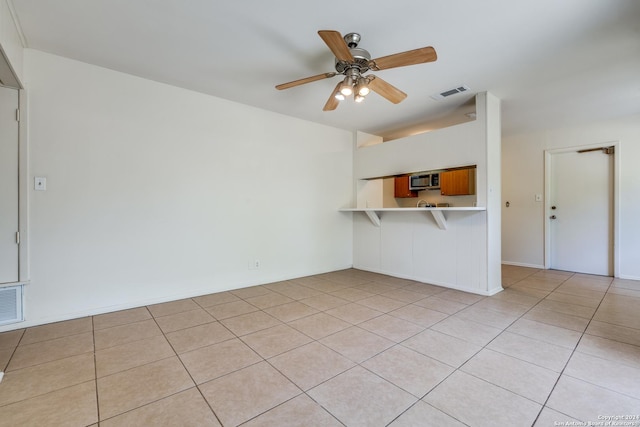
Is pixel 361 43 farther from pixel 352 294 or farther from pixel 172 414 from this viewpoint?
pixel 172 414

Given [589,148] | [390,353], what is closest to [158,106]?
[390,353]

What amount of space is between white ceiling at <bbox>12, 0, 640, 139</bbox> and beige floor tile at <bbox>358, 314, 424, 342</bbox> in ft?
8.26

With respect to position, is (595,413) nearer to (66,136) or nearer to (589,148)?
(66,136)

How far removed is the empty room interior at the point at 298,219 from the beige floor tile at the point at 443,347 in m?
0.03

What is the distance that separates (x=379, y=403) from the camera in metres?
1.58

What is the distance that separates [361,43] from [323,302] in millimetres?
2680

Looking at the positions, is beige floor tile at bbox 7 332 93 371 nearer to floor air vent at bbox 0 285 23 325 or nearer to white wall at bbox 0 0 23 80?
floor air vent at bbox 0 285 23 325

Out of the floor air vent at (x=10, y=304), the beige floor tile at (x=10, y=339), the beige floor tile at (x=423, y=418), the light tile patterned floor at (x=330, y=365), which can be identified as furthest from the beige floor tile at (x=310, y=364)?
the floor air vent at (x=10, y=304)

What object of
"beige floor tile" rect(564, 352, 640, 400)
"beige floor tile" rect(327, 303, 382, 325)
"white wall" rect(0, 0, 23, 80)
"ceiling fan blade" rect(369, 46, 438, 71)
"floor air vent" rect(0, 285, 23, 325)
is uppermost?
"white wall" rect(0, 0, 23, 80)

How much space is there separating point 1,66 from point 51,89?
1.79ft

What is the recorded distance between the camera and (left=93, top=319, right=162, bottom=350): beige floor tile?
7.52 ft

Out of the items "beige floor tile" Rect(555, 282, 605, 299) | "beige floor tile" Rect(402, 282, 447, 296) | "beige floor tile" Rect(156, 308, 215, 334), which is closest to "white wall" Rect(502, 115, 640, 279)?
"beige floor tile" Rect(555, 282, 605, 299)

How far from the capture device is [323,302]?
10.8ft

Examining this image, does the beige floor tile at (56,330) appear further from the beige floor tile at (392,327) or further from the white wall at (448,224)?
the white wall at (448,224)
